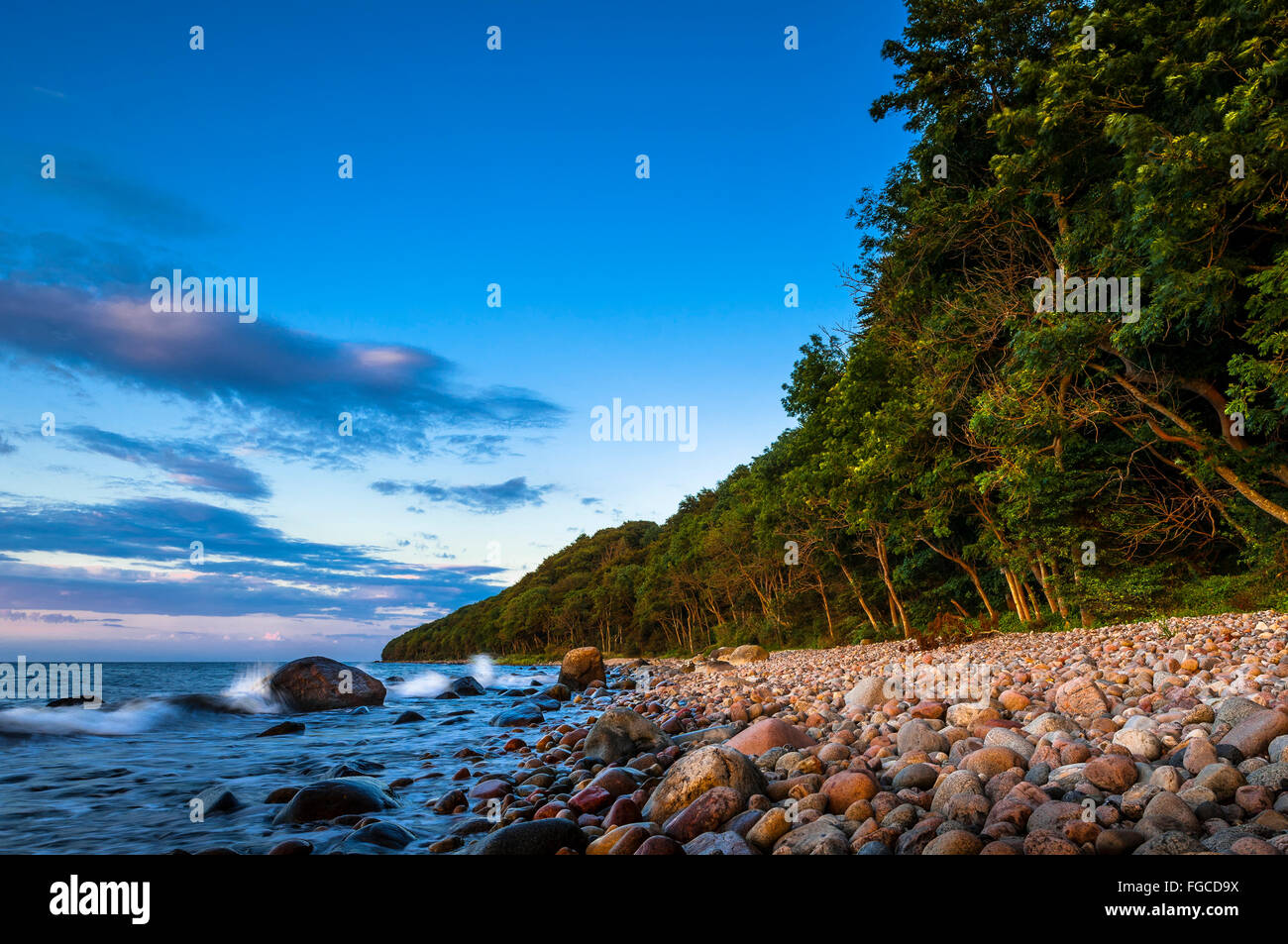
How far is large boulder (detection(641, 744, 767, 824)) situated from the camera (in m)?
5.41

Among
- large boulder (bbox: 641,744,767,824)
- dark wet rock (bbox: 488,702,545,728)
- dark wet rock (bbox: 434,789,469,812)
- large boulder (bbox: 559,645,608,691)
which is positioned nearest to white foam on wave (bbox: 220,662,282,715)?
dark wet rock (bbox: 488,702,545,728)

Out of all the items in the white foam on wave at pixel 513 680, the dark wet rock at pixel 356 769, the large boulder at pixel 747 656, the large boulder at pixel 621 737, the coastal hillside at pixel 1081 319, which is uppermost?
the coastal hillside at pixel 1081 319

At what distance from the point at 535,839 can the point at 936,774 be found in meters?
3.18

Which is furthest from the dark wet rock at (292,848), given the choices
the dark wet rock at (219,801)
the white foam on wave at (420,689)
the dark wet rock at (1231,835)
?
the white foam on wave at (420,689)

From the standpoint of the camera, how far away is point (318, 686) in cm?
1912

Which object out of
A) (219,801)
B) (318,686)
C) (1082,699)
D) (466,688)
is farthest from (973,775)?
(466,688)

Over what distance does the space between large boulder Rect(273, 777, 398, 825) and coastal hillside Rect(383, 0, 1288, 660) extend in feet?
47.6

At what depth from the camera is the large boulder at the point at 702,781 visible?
17.7 feet

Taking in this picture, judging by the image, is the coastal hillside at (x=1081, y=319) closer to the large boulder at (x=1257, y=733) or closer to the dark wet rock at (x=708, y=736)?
the large boulder at (x=1257, y=733)

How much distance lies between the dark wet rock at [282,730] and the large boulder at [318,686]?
4.97 metres

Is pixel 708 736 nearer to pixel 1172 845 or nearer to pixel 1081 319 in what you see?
pixel 1172 845

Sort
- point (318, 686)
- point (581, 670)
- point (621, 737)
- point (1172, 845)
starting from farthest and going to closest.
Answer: point (581, 670)
point (318, 686)
point (621, 737)
point (1172, 845)

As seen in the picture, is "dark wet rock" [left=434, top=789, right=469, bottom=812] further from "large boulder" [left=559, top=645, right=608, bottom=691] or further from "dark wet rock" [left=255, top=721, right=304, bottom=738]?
"large boulder" [left=559, top=645, right=608, bottom=691]
